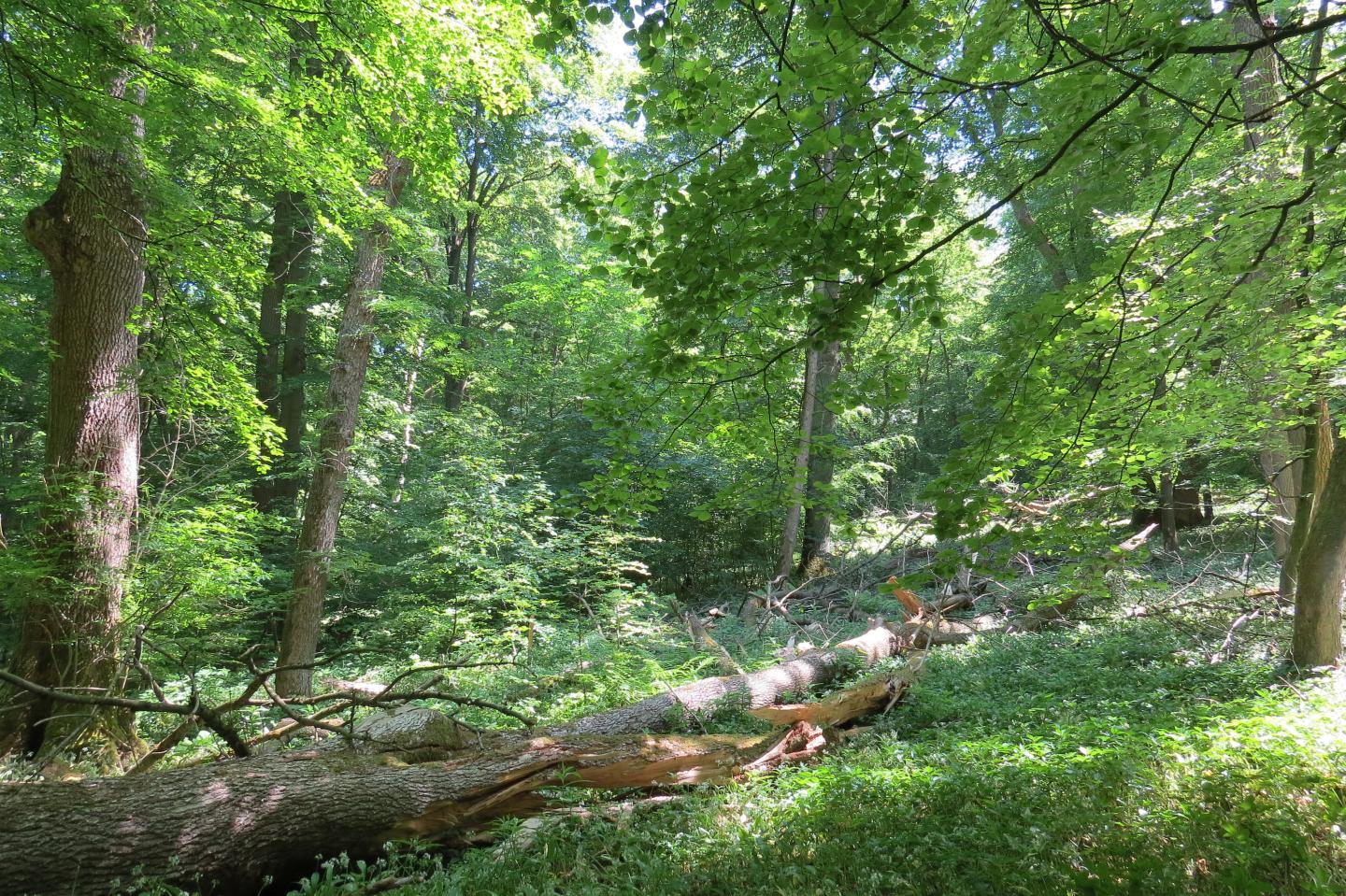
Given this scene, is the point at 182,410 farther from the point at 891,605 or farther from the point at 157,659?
the point at 891,605

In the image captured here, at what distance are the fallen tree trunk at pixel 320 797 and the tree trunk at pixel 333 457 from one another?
361 centimetres

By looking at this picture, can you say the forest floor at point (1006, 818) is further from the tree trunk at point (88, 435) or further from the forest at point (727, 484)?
the tree trunk at point (88, 435)

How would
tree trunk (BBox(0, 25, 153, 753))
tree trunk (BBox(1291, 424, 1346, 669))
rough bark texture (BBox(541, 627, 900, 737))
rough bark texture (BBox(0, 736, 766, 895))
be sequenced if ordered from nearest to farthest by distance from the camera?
rough bark texture (BBox(0, 736, 766, 895))
tree trunk (BBox(1291, 424, 1346, 669))
tree trunk (BBox(0, 25, 153, 753))
rough bark texture (BBox(541, 627, 900, 737))

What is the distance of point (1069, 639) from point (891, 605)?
157 inches

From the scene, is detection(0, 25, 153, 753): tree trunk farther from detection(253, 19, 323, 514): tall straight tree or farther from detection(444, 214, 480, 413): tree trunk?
detection(444, 214, 480, 413): tree trunk

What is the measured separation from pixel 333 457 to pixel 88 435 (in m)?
2.86

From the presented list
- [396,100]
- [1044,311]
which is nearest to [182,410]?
[396,100]

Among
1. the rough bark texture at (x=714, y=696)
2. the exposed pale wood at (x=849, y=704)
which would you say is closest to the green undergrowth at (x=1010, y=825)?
the exposed pale wood at (x=849, y=704)

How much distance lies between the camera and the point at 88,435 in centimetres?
602

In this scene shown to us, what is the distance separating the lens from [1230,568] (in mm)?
11016

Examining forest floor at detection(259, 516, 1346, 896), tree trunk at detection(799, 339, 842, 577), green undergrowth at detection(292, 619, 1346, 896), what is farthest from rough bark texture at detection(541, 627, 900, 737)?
tree trunk at detection(799, 339, 842, 577)

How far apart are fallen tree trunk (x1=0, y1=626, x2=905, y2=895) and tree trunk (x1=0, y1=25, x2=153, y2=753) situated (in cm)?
275

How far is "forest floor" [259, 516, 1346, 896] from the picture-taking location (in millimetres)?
2809

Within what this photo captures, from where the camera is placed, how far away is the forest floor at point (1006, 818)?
2.81 meters
